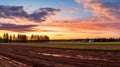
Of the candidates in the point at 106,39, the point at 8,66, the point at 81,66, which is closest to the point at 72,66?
the point at 81,66

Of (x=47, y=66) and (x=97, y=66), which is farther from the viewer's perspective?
(x=47, y=66)

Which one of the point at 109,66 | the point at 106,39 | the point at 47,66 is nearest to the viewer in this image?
the point at 109,66

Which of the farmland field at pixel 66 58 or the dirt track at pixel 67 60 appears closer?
the dirt track at pixel 67 60

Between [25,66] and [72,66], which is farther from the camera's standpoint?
[25,66]

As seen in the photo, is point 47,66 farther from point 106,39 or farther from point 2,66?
point 106,39

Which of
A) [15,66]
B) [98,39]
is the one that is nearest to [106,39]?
[98,39]

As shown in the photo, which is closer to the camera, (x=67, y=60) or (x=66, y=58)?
(x=67, y=60)

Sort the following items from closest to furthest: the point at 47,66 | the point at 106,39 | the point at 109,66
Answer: the point at 109,66, the point at 47,66, the point at 106,39

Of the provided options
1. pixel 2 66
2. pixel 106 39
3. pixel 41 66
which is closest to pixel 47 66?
pixel 41 66

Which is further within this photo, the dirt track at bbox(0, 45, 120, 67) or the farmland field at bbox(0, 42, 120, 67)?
the farmland field at bbox(0, 42, 120, 67)

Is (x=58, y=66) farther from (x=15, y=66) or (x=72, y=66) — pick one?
(x=15, y=66)

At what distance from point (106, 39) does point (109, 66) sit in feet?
435

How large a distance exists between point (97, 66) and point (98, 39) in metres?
137

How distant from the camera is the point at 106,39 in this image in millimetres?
156500
